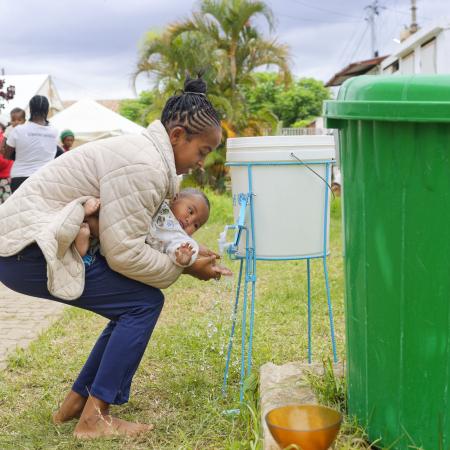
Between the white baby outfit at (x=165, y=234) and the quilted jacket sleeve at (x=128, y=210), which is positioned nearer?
the quilted jacket sleeve at (x=128, y=210)

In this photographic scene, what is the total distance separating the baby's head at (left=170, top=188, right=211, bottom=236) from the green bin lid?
39.1 inches

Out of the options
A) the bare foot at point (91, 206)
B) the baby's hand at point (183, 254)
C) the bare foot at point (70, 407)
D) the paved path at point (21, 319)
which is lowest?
the paved path at point (21, 319)

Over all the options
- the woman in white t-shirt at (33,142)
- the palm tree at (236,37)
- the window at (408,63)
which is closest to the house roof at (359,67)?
the window at (408,63)

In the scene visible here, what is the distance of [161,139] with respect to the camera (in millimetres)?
2877

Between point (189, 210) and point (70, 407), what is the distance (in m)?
1.05

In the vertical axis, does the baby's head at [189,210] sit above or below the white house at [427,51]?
below

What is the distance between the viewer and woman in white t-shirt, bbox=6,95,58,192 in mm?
6979

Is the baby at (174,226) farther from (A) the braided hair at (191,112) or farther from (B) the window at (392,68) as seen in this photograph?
(B) the window at (392,68)

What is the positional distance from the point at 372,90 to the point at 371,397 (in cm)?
103

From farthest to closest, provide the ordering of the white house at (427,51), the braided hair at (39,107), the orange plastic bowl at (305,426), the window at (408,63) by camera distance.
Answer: the window at (408,63) < the white house at (427,51) < the braided hair at (39,107) < the orange plastic bowl at (305,426)

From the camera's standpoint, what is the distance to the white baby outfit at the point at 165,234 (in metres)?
2.94

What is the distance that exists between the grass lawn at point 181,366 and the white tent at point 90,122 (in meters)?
10.5

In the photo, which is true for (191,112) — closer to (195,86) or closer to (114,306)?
(195,86)

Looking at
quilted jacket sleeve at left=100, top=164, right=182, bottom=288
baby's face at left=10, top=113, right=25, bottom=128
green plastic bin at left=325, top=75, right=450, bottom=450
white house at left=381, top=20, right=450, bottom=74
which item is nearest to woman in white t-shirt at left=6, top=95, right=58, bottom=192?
baby's face at left=10, top=113, right=25, bottom=128
